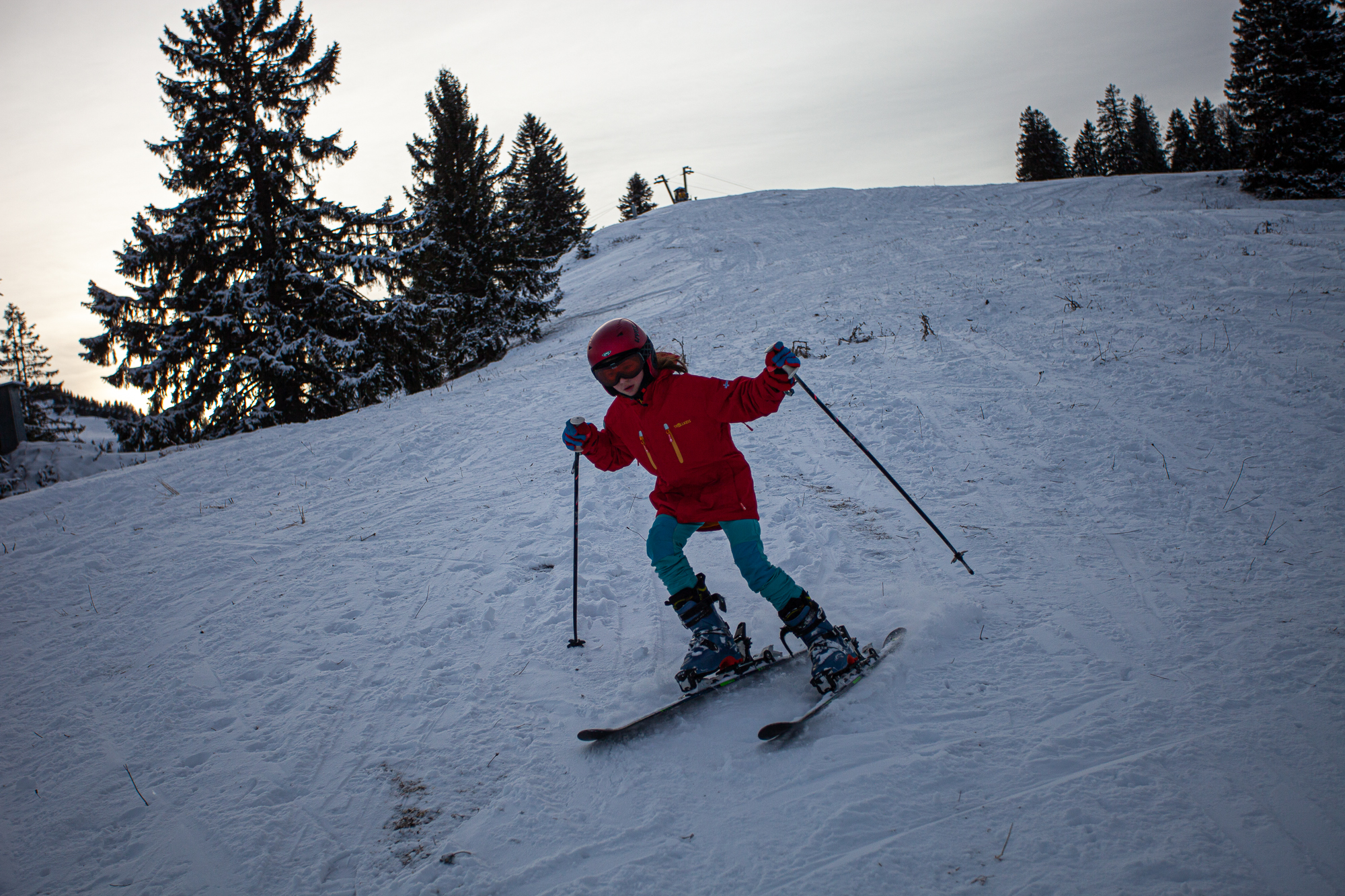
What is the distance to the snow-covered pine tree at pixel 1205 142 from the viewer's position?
50.1m

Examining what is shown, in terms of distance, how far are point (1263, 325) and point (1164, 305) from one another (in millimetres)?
1647

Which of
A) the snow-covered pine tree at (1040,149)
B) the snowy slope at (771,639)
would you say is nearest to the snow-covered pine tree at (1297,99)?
the snowy slope at (771,639)

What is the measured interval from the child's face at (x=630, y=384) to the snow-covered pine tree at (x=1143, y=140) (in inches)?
2637

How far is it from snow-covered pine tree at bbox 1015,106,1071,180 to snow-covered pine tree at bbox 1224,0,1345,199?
25.9 meters

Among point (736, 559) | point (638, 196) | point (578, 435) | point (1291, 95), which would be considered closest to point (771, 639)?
point (736, 559)

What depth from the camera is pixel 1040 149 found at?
1945 inches

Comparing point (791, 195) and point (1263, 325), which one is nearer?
point (1263, 325)

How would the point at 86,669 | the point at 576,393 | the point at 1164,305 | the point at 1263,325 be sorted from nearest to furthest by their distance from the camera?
the point at 86,669
the point at 1263,325
the point at 1164,305
the point at 576,393

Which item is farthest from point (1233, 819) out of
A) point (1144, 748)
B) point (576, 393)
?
point (576, 393)

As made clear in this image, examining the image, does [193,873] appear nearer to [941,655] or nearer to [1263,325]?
[941,655]

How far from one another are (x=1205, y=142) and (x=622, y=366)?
72.1m

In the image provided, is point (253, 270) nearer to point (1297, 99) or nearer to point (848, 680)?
Answer: point (848, 680)

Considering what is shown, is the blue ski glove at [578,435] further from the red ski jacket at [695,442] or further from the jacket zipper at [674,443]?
the jacket zipper at [674,443]

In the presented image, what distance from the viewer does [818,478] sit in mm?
6699
